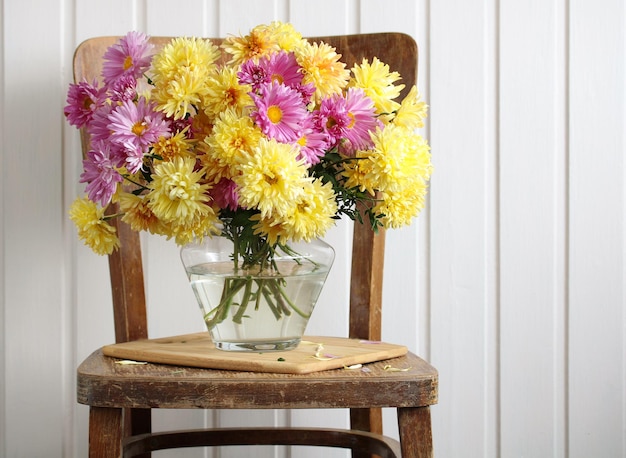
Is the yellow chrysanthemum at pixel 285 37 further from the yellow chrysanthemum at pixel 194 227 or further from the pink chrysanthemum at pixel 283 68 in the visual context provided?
the yellow chrysanthemum at pixel 194 227

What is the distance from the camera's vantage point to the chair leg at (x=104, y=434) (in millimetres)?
779

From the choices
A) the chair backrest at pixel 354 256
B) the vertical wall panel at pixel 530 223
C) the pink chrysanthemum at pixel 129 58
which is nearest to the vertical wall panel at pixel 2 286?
the chair backrest at pixel 354 256

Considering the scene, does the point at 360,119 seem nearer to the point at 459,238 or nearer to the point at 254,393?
the point at 254,393

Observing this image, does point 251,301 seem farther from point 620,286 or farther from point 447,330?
point 620,286

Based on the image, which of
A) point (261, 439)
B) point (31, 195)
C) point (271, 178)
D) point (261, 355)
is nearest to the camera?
point (271, 178)

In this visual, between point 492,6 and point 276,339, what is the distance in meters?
0.72

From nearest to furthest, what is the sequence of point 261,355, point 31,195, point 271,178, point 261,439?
point 271,178
point 261,355
point 261,439
point 31,195

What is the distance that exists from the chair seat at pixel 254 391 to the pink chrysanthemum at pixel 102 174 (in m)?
0.18

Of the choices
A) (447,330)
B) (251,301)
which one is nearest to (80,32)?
(251,301)

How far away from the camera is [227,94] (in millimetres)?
785

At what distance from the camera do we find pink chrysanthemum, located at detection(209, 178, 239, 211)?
0.79m

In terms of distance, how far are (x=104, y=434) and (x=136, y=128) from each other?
31 cm

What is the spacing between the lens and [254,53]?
82 centimetres

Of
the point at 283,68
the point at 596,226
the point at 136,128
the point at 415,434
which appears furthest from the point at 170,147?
the point at 596,226
